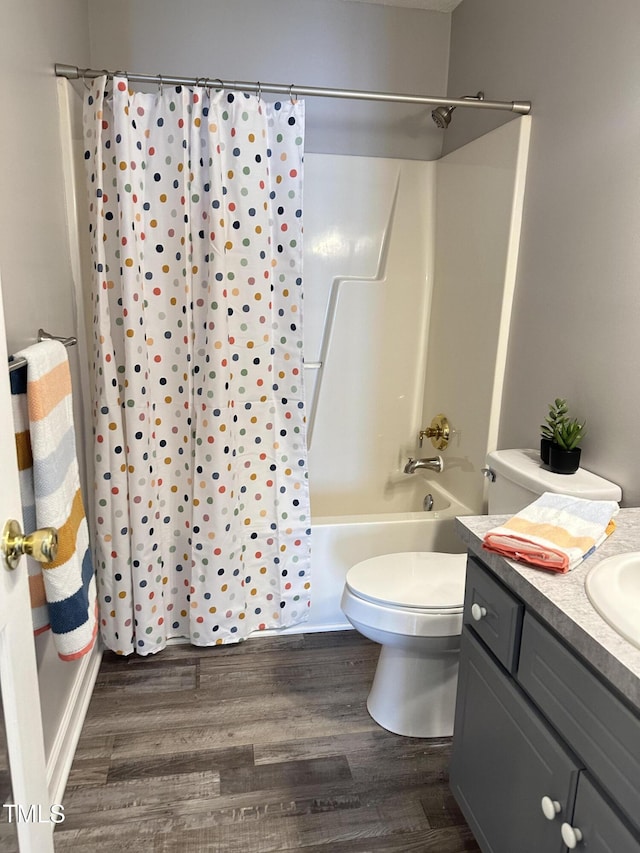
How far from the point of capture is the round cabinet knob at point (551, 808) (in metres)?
1.02

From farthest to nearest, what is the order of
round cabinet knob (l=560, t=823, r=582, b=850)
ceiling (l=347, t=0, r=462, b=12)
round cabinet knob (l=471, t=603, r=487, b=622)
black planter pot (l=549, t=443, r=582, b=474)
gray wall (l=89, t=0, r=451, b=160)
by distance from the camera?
ceiling (l=347, t=0, r=462, b=12)
gray wall (l=89, t=0, r=451, b=160)
black planter pot (l=549, t=443, r=582, b=474)
round cabinet knob (l=471, t=603, r=487, b=622)
round cabinet knob (l=560, t=823, r=582, b=850)

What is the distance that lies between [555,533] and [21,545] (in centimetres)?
97

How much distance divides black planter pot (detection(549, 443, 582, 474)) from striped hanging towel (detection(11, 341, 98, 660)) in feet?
4.21

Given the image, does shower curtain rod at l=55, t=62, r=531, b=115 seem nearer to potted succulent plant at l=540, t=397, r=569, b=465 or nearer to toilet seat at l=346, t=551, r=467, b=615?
potted succulent plant at l=540, t=397, r=569, b=465

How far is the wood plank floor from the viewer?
1.52 metres

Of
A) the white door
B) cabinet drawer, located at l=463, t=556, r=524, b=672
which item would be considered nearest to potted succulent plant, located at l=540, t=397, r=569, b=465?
cabinet drawer, located at l=463, t=556, r=524, b=672

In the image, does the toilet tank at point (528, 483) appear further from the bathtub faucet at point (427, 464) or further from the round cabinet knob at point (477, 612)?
the bathtub faucet at point (427, 464)

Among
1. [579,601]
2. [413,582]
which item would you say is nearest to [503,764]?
[579,601]

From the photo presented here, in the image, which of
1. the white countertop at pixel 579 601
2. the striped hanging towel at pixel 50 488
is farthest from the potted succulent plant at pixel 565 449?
the striped hanging towel at pixel 50 488

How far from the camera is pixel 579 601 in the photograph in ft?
3.36

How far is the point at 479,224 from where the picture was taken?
7.66 feet

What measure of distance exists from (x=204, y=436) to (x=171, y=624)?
2.49 feet

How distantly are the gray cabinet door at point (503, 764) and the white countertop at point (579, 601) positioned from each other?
8.1 inches

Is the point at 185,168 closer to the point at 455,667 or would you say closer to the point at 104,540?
the point at 104,540
